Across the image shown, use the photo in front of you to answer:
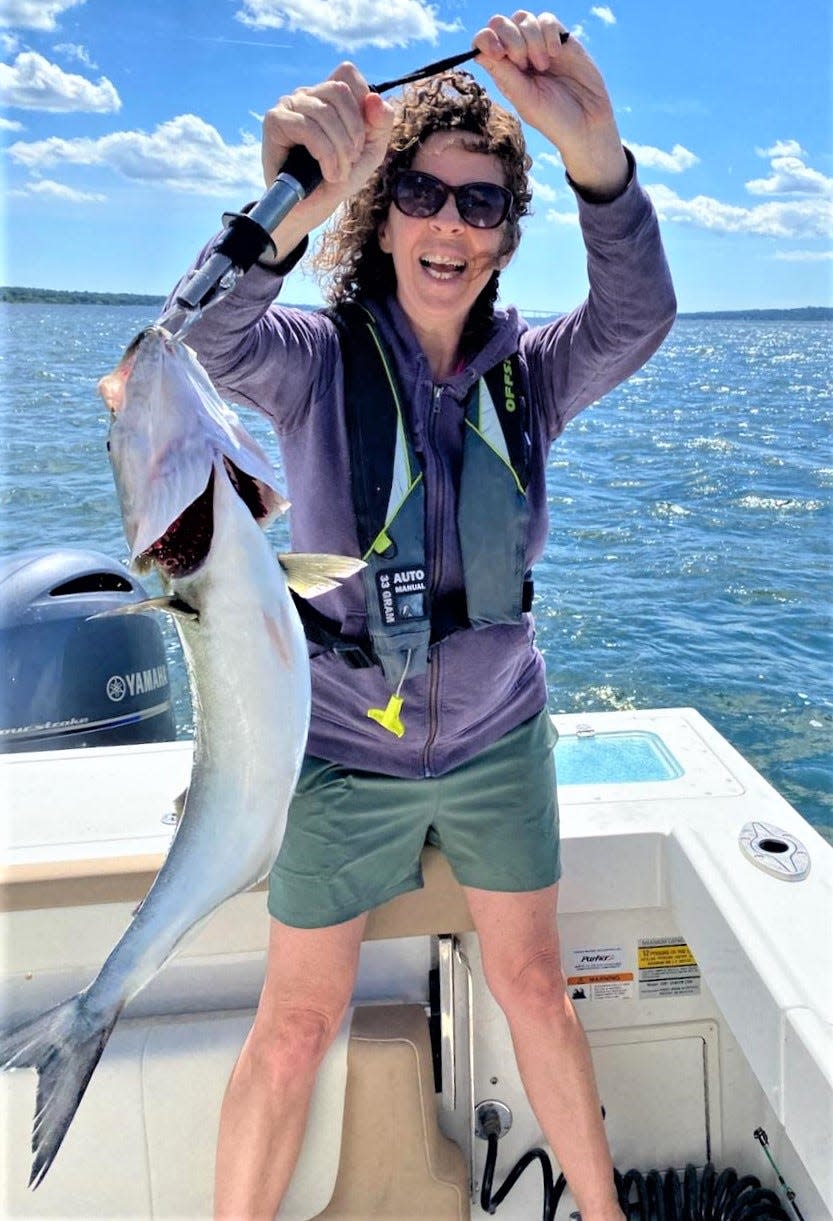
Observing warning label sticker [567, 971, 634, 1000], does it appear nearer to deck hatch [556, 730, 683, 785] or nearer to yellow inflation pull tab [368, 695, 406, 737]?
deck hatch [556, 730, 683, 785]

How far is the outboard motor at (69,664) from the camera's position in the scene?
3734mm

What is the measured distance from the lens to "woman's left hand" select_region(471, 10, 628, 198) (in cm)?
171

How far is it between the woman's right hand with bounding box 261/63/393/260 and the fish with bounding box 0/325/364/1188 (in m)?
0.43

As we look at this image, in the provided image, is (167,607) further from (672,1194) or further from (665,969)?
(672,1194)

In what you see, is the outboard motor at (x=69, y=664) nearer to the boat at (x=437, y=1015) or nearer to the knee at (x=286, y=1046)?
the boat at (x=437, y=1015)

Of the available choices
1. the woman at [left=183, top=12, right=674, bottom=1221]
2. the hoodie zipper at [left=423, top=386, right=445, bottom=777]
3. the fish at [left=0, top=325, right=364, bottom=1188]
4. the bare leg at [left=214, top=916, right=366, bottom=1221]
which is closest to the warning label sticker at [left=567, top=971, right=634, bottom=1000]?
the woman at [left=183, top=12, right=674, bottom=1221]

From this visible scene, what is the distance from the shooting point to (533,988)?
225 centimetres

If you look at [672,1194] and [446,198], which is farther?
[672,1194]

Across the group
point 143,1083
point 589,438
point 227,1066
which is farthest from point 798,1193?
point 589,438

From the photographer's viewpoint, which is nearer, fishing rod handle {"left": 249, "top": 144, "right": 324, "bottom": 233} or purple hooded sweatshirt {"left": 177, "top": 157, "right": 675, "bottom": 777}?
fishing rod handle {"left": 249, "top": 144, "right": 324, "bottom": 233}

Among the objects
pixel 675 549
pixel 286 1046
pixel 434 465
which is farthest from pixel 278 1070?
pixel 675 549

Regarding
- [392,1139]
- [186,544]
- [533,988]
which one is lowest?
[392,1139]

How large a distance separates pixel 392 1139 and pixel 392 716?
3.82ft

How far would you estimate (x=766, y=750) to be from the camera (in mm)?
6523
